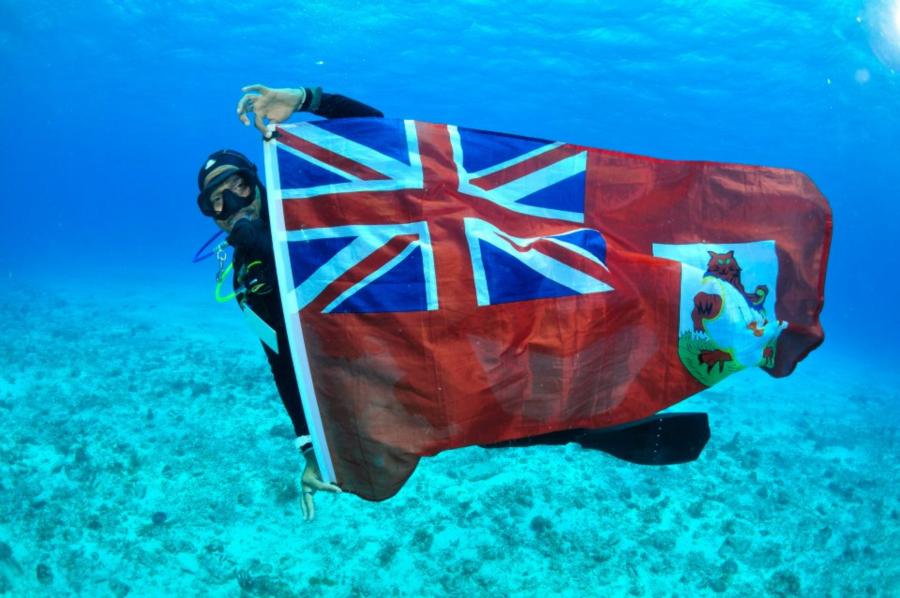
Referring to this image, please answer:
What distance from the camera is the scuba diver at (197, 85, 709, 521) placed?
11.3ft

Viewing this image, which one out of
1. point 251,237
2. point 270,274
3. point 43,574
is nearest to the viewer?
point 251,237

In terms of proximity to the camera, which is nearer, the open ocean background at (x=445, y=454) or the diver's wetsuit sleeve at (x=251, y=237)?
the diver's wetsuit sleeve at (x=251, y=237)

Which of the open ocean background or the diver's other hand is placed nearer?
the diver's other hand

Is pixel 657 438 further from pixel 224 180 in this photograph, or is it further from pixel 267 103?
pixel 267 103

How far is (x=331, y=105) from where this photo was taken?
12.3 ft

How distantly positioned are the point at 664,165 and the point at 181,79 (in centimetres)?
5114

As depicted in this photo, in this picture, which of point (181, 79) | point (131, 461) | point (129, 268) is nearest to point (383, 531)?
point (131, 461)

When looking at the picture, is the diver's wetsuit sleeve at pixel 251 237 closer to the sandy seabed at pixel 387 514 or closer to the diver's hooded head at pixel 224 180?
the diver's hooded head at pixel 224 180

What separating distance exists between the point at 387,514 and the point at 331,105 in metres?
5.63

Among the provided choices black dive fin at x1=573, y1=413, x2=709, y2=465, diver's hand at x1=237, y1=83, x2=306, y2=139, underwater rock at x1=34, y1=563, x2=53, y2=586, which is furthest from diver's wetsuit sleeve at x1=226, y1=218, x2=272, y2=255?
underwater rock at x1=34, y1=563, x2=53, y2=586

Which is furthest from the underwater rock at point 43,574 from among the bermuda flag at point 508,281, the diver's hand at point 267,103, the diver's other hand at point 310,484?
the diver's hand at point 267,103

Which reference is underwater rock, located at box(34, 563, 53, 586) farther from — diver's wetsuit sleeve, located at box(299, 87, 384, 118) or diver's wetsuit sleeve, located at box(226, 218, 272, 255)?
diver's wetsuit sleeve, located at box(299, 87, 384, 118)

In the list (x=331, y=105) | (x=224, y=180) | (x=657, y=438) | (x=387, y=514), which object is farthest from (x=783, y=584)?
(x=224, y=180)

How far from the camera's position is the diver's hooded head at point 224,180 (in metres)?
3.42
